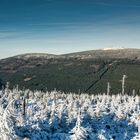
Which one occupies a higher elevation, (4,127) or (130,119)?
(4,127)

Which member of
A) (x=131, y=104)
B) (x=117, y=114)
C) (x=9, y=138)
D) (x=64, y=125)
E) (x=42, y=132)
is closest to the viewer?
(x=9, y=138)

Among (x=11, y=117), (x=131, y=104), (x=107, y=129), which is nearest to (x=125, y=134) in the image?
(x=107, y=129)

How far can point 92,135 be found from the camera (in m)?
137

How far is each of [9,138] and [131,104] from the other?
145 m

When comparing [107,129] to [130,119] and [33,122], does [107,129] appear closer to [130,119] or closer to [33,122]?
[130,119]

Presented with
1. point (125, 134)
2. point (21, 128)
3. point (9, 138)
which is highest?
point (9, 138)

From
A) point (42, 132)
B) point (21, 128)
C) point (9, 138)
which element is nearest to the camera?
point (9, 138)

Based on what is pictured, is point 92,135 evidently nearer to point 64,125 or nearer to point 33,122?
point 64,125

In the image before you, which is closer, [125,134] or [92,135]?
[92,135]

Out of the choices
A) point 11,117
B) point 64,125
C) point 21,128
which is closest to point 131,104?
point 64,125

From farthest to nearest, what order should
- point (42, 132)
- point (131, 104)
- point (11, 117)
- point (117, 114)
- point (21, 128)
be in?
1. point (131, 104)
2. point (117, 114)
3. point (42, 132)
4. point (21, 128)
5. point (11, 117)

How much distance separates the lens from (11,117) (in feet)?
208

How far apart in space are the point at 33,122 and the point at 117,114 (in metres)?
51.6

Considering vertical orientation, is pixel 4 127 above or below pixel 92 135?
above
